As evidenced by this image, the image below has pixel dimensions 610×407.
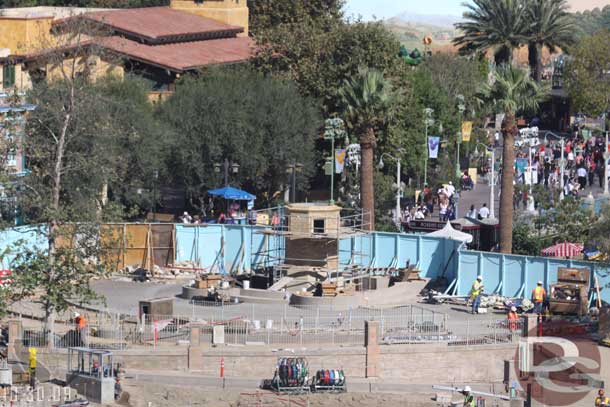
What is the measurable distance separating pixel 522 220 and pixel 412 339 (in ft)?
61.7

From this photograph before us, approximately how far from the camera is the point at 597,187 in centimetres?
9400

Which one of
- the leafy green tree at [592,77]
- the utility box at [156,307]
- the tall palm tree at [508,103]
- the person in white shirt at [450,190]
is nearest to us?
the utility box at [156,307]

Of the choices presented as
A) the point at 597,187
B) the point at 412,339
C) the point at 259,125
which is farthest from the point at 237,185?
the point at 412,339

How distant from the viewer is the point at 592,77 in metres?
116

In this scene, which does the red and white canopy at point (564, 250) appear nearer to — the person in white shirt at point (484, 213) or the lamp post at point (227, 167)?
the person in white shirt at point (484, 213)

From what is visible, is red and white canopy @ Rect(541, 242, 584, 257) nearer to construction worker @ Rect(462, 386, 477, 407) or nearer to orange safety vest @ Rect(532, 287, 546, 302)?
orange safety vest @ Rect(532, 287, 546, 302)

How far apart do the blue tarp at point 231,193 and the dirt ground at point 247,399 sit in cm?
2621

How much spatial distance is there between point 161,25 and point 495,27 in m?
28.2

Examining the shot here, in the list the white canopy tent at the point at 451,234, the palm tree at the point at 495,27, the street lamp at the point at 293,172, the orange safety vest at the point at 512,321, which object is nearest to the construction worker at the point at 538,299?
the orange safety vest at the point at 512,321

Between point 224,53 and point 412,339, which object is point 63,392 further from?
point 224,53

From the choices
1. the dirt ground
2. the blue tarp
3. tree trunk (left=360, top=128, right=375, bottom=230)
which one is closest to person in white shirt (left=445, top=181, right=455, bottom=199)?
the blue tarp

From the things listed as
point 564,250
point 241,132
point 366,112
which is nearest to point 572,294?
point 564,250

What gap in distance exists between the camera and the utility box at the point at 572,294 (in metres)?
64.9

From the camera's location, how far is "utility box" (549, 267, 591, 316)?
64875mm
